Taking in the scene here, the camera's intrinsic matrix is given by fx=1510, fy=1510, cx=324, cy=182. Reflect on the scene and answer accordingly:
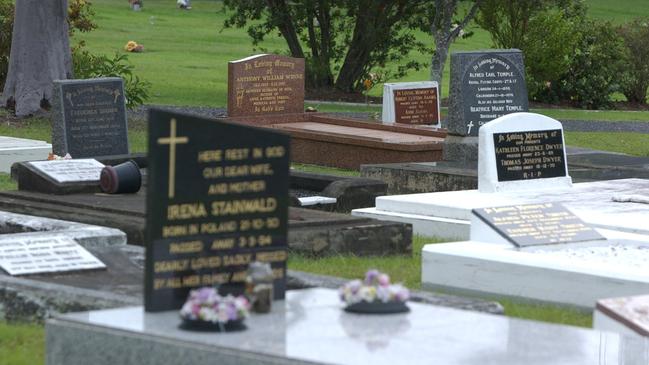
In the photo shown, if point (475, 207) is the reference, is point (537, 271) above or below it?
above

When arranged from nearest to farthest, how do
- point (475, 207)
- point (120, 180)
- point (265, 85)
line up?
1. point (475, 207)
2. point (120, 180)
3. point (265, 85)

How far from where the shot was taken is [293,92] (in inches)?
837

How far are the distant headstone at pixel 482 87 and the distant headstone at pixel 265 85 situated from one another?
3.32 m

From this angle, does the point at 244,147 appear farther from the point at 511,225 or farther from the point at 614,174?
the point at 614,174

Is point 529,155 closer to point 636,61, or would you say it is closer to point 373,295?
point 373,295

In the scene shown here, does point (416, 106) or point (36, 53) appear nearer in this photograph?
point (416, 106)

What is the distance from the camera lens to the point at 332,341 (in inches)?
260

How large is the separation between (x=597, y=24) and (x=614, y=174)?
16.9m

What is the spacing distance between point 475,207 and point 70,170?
370cm

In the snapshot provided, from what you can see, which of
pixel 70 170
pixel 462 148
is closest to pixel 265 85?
pixel 462 148

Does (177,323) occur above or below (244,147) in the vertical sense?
below

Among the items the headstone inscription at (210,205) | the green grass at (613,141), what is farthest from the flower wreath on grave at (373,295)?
the green grass at (613,141)

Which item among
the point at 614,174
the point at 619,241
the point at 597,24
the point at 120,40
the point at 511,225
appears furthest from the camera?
the point at 120,40

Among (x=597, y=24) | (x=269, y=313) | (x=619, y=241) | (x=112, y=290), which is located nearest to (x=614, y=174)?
(x=619, y=241)
